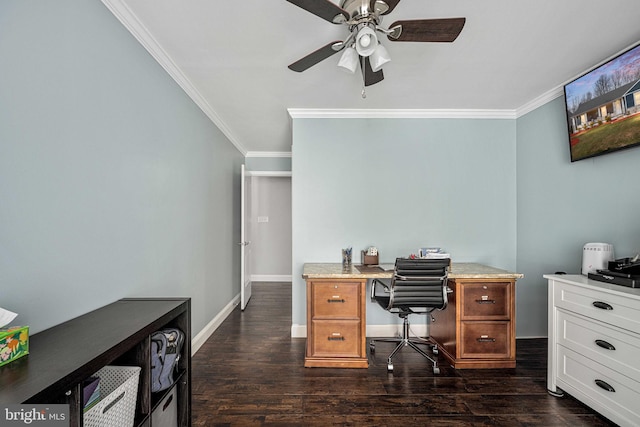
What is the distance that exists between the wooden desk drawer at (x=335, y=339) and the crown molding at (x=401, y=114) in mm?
2269

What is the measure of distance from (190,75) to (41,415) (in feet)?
8.36

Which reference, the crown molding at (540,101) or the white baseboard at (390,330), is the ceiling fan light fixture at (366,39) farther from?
the white baseboard at (390,330)

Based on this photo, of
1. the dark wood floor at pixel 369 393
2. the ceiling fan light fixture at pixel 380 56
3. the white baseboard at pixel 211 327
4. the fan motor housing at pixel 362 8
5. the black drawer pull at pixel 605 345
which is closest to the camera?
the fan motor housing at pixel 362 8

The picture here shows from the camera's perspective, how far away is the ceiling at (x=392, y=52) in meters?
1.82

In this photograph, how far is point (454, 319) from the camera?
9.09 feet

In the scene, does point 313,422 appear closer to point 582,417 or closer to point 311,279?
point 311,279

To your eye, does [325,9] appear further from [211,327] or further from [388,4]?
[211,327]

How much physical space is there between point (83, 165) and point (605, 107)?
3523 millimetres

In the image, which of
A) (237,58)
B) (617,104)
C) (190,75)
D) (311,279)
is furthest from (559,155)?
(190,75)

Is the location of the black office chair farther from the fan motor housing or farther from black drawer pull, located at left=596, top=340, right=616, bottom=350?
the fan motor housing

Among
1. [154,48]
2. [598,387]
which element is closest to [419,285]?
[598,387]

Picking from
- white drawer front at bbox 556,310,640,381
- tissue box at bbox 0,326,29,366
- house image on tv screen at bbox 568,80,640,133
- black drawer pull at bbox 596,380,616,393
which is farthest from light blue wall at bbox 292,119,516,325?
tissue box at bbox 0,326,29,366

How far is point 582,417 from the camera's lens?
204 centimetres

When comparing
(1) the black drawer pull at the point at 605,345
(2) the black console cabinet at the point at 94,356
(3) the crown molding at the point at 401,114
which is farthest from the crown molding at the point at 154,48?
(1) the black drawer pull at the point at 605,345
